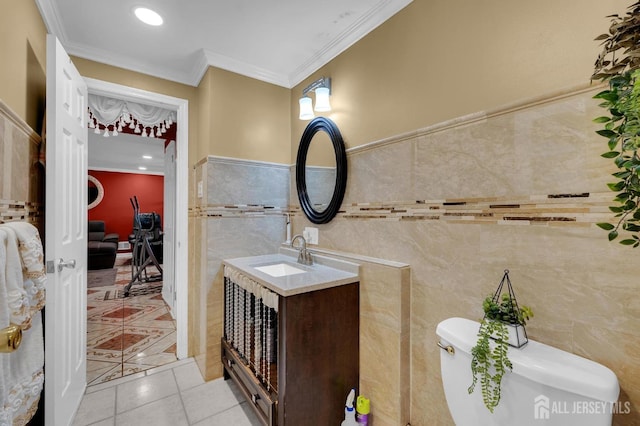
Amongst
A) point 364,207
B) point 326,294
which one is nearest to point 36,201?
point 326,294

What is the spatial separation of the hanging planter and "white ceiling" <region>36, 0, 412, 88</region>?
1.55 meters

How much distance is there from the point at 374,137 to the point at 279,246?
1283 mm

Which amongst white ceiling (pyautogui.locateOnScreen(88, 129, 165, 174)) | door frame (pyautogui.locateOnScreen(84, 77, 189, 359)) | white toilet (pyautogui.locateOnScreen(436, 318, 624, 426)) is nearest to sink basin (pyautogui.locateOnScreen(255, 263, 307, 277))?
door frame (pyautogui.locateOnScreen(84, 77, 189, 359))

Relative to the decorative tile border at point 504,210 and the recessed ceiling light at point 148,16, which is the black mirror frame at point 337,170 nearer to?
the decorative tile border at point 504,210

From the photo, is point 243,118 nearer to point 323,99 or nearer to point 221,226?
point 323,99

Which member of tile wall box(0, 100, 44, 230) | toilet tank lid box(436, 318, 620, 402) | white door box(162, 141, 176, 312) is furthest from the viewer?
white door box(162, 141, 176, 312)

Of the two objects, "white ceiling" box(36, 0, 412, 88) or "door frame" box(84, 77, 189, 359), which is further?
"door frame" box(84, 77, 189, 359)

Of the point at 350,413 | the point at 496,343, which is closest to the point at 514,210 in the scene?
the point at 496,343

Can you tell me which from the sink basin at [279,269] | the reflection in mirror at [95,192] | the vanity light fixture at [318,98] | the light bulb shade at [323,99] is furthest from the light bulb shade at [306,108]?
the reflection in mirror at [95,192]

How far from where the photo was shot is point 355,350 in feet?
5.40

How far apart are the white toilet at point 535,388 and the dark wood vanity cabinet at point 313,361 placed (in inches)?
24.4

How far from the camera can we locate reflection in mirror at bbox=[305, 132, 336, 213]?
6.61 ft

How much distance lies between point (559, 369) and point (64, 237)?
231 centimetres

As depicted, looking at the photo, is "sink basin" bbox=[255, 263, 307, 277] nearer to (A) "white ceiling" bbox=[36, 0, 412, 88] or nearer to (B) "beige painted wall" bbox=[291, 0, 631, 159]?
(B) "beige painted wall" bbox=[291, 0, 631, 159]
